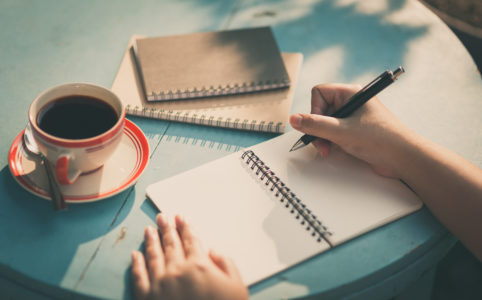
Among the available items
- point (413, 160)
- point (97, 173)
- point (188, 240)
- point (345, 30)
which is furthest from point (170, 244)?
point (345, 30)

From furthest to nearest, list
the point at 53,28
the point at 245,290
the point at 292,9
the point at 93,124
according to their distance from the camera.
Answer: the point at 292,9
the point at 53,28
the point at 93,124
the point at 245,290

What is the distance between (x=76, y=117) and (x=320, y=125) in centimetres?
50

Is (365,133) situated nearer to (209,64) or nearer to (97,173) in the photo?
(209,64)

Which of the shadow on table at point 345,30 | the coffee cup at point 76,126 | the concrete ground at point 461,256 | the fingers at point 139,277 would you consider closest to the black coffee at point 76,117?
the coffee cup at point 76,126

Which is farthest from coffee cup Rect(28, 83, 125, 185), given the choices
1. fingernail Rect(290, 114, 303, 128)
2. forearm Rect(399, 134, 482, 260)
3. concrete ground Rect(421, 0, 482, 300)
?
concrete ground Rect(421, 0, 482, 300)

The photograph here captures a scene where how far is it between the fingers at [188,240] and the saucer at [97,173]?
129 mm

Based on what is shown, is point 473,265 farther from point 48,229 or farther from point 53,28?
point 53,28

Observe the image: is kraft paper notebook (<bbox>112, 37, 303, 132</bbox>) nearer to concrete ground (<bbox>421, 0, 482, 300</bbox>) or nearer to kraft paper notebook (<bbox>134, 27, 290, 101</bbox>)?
kraft paper notebook (<bbox>134, 27, 290, 101</bbox>)

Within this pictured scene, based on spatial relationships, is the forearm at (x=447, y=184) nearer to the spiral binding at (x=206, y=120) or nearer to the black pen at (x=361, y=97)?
the black pen at (x=361, y=97)

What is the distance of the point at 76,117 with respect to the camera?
77 cm

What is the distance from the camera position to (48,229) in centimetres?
75

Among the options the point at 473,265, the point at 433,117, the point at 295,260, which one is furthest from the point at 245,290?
the point at 473,265

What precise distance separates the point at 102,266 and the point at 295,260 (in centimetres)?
34

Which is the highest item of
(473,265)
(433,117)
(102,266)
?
(433,117)
